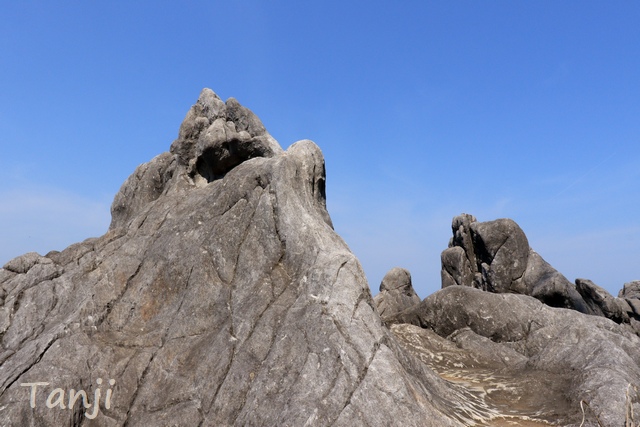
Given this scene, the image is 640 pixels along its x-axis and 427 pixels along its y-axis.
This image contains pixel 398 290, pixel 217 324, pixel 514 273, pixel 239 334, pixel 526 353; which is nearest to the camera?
pixel 239 334

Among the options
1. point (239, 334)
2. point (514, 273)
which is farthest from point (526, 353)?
point (514, 273)

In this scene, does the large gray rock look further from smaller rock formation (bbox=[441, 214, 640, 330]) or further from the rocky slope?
smaller rock formation (bbox=[441, 214, 640, 330])

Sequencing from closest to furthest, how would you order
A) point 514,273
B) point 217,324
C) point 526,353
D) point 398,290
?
1. point 217,324
2. point 526,353
3. point 514,273
4. point 398,290

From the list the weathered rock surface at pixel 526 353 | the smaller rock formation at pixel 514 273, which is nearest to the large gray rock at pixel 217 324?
the weathered rock surface at pixel 526 353

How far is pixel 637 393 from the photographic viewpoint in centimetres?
1702

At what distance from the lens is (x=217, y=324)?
55.4 ft

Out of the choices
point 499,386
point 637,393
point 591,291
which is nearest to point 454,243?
point 591,291

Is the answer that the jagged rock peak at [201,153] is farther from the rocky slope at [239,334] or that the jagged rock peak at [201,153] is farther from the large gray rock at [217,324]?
the large gray rock at [217,324]

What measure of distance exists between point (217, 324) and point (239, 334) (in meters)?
1.20

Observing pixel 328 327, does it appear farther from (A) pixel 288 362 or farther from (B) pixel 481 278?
(B) pixel 481 278

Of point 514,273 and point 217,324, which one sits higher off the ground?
point 514,273

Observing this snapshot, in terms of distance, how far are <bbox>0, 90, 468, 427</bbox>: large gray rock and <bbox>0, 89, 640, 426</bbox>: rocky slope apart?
0.05m

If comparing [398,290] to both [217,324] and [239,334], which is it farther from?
[239,334]

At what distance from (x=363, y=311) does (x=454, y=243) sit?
38418mm
